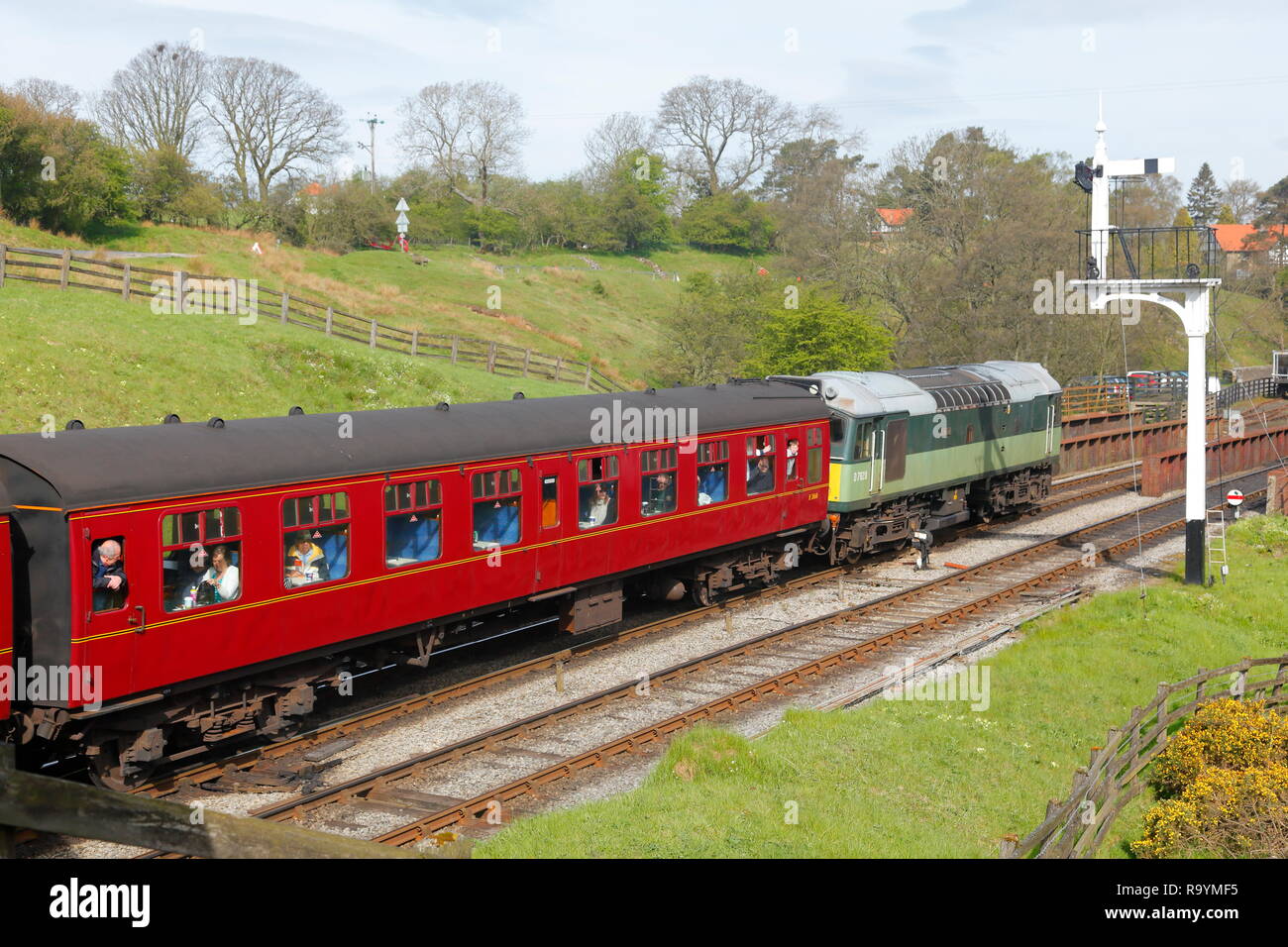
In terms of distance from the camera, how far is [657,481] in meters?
17.8

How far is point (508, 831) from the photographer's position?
33.2 ft

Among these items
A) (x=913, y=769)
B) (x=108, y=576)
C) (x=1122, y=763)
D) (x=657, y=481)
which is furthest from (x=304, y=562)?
(x=1122, y=763)

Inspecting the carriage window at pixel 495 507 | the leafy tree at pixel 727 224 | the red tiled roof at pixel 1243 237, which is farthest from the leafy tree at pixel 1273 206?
the carriage window at pixel 495 507

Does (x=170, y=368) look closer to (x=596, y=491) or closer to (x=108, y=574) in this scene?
(x=596, y=491)

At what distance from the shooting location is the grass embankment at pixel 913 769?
32.2ft

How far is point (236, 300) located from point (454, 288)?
2582cm

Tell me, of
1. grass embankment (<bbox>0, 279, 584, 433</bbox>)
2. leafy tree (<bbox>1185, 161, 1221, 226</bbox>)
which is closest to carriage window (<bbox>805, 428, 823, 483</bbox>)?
grass embankment (<bbox>0, 279, 584, 433</bbox>)

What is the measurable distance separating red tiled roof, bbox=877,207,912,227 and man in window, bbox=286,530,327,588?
48.0 m

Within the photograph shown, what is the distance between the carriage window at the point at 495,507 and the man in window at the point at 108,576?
478 cm

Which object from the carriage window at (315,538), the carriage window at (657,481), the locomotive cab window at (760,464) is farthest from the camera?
the locomotive cab window at (760,464)

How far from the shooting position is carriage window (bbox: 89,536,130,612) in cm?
1051

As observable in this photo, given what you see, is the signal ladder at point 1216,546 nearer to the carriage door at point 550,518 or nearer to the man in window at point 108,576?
the carriage door at point 550,518
